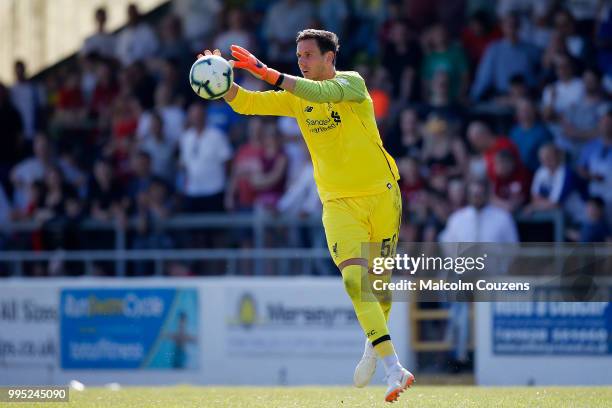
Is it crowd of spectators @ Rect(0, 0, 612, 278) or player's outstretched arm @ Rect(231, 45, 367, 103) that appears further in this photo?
crowd of spectators @ Rect(0, 0, 612, 278)

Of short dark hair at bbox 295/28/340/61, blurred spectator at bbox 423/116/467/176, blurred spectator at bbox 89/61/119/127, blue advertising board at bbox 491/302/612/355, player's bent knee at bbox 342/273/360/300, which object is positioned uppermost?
blurred spectator at bbox 89/61/119/127

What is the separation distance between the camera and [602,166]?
1595cm


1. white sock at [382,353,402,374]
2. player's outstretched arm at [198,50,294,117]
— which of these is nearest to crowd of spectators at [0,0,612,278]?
player's outstretched arm at [198,50,294,117]

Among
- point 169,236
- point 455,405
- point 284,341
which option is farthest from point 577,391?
point 169,236

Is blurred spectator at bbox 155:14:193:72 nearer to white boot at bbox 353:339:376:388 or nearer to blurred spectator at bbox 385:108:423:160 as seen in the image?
blurred spectator at bbox 385:108:423:160

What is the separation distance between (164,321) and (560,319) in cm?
514

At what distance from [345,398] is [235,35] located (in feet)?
33.2

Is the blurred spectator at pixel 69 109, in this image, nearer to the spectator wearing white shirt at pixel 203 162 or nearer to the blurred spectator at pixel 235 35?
the blurred spectator at pixel 235 35

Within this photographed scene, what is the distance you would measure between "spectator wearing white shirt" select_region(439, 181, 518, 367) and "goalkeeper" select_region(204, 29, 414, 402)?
17.6 ft

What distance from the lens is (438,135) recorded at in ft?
55.3

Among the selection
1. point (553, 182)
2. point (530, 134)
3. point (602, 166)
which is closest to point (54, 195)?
point (530, 134)

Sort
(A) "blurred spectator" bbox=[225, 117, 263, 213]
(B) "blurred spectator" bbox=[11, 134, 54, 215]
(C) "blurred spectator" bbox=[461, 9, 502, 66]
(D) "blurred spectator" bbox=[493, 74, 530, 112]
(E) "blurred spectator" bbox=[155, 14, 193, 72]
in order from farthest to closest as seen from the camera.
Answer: (E) "blurred spectator" bbox=[155, 14, 193, 72] → (B) "blurred spectator" bbox=[11, 134, 54, 215] → (C) "blurred spectator" bbox=[461, 9, 502, 66] → (A) "blurred spectator" bbox=[225, 117, 263, 213] → (D) "blurred spectator" bbox=[493, 74, 530, 112]

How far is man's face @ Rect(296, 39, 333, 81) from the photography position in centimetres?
1003

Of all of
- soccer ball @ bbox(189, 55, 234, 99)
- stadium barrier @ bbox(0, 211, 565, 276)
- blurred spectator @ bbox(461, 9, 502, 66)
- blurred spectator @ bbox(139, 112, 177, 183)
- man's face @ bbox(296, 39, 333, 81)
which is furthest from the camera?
blurred spectator @ bbox(139, 112, 177, 183)
